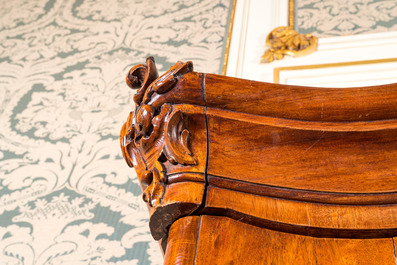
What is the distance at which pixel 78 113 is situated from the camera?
1.07 m

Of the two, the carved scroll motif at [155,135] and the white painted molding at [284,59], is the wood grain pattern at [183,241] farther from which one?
the white painted molding at [284,59]

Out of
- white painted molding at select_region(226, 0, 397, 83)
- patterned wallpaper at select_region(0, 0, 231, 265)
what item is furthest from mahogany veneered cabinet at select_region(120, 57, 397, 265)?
white painted molding at select_region(226, 0, 397, 83)

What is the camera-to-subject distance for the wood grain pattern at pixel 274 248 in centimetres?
31

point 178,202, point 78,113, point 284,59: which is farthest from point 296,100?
point 78,113

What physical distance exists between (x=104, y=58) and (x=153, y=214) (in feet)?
3.03

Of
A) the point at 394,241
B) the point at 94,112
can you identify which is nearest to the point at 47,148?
the point at 94,112

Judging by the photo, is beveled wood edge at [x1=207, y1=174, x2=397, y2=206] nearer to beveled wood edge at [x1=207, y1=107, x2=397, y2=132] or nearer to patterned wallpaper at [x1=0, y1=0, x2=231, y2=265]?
beveled wood edge at [x1=207, y1=107, x2=397, y2=132]

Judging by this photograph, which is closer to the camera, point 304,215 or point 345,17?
point 304,215

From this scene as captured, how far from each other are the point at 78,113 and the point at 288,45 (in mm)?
529

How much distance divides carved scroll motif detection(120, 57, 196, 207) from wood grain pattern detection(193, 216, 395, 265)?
48 mm

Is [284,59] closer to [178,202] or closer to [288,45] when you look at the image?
[288,45]

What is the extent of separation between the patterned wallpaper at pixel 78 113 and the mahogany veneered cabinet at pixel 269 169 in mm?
463

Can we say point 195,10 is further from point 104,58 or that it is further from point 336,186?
point 336,186

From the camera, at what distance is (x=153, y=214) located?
0.34 meters
